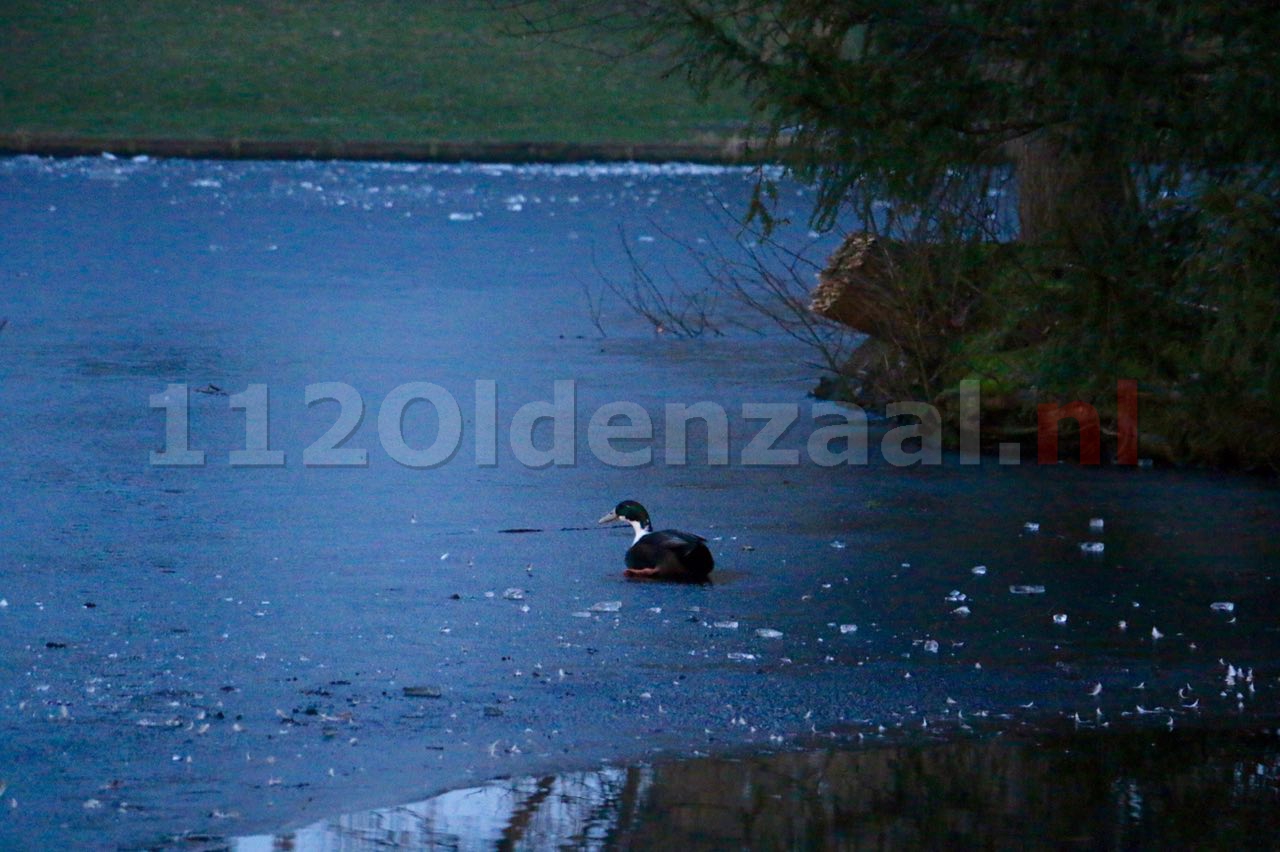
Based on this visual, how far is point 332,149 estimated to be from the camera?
41.2 metres

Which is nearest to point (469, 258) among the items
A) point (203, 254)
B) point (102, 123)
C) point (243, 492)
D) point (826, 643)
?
point (203, 254)

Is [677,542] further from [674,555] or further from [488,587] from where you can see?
[488,587]

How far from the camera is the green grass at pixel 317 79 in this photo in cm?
4406

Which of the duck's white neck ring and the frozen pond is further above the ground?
the duck's white neck ring

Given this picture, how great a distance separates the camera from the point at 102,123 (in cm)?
4350

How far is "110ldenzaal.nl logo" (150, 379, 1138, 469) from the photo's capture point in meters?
11.0

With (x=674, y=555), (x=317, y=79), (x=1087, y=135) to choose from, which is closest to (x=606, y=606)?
(x=674, y=555)

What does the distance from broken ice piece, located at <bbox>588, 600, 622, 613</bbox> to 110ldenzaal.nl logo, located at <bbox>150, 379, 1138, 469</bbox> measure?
3.10 metres

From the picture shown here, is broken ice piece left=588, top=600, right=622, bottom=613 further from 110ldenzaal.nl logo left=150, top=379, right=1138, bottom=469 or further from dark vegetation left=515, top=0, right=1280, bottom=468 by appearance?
110ldenzaal.nl logo left=150, top=379, right=1138, bottom=469

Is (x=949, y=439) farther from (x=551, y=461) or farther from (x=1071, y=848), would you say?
(x=1071, y=848)

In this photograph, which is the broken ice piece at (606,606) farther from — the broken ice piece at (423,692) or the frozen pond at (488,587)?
the broken ice piece at (423,692)

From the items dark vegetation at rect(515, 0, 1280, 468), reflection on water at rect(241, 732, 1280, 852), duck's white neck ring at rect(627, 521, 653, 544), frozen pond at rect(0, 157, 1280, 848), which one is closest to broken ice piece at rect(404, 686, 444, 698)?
frozen pond at rect(0, 157, 1280, 848)

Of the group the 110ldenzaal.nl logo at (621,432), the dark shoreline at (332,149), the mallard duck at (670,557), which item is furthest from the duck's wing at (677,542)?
the dark shoreline at (332,149)

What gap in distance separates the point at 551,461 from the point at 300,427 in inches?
64.5
